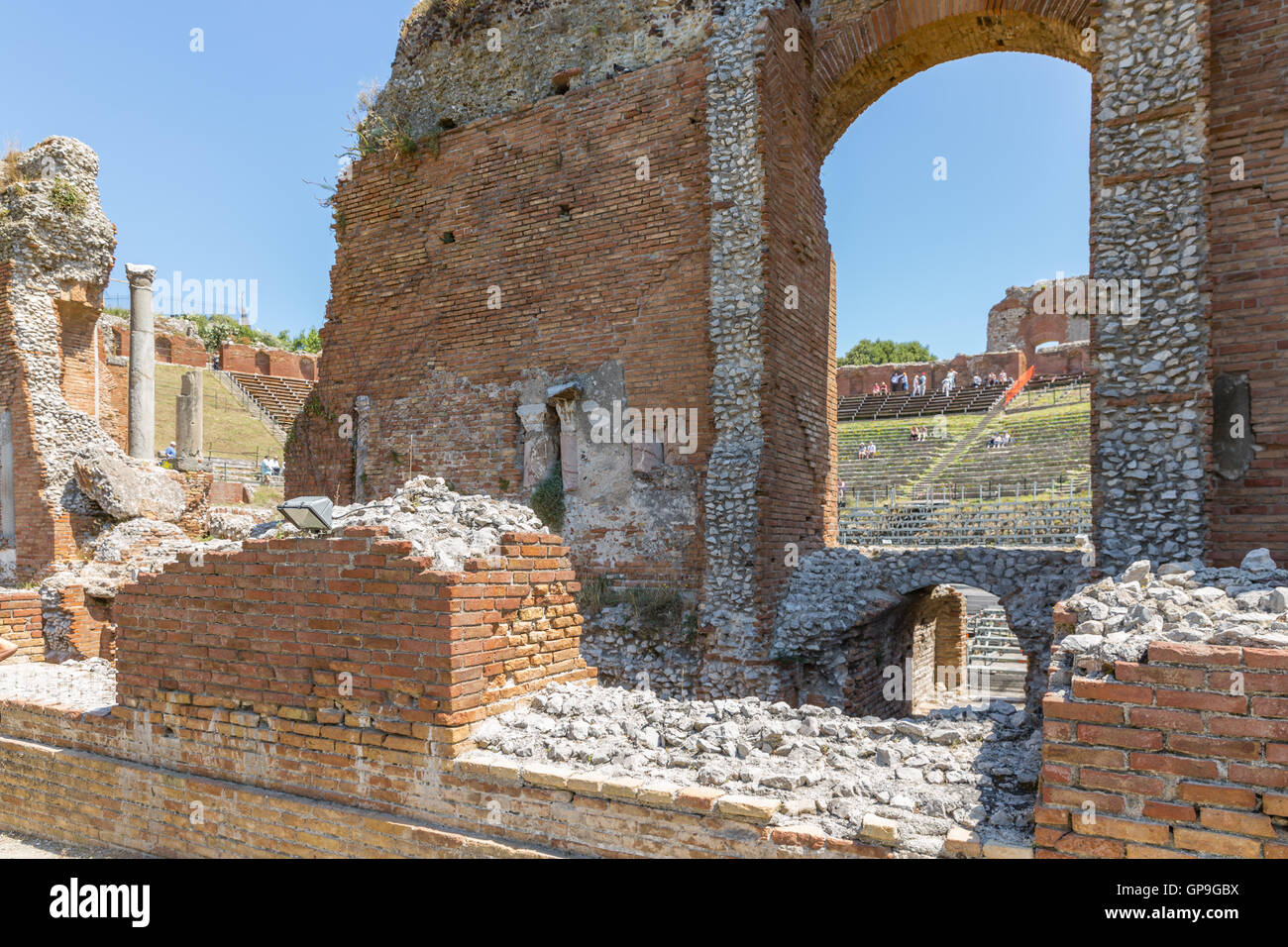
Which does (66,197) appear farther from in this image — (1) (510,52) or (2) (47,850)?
(2) (47,850)

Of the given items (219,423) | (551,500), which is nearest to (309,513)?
(551,500)

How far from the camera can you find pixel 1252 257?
666cm

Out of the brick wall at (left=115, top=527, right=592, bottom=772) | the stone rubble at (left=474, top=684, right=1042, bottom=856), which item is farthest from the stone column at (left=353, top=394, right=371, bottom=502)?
the stone rubble at (left=474, top=684, right=1042, bottom=856)

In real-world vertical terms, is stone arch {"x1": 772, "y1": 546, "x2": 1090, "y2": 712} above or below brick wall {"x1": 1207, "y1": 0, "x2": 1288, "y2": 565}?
below

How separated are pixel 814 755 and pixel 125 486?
1272 centimetres

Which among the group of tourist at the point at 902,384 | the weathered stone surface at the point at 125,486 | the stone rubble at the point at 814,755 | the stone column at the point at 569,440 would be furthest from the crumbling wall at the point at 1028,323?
the stone rubble at the point at 814,755

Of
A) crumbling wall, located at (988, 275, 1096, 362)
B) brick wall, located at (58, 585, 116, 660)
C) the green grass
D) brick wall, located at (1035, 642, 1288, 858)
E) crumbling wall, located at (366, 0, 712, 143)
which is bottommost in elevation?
brick wall, located at (58, 585, 116, 660)

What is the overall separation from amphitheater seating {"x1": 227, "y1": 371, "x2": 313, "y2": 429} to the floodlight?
32.2 m

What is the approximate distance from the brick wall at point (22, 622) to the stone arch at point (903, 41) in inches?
400

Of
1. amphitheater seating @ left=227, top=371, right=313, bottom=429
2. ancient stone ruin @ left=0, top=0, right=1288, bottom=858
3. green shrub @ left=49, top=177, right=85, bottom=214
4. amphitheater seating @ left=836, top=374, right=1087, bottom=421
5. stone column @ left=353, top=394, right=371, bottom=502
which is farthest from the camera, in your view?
amphitheater seating @ left=227, top=371, right=313, bottom=429

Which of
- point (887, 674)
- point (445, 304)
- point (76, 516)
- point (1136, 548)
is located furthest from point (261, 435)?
point (1136, 548)

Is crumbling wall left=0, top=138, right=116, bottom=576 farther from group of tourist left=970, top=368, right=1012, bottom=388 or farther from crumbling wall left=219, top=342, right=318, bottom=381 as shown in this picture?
group of tourist left=970, top=368, right=1012, bottom=388

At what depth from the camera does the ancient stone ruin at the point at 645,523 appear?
329 centimetres

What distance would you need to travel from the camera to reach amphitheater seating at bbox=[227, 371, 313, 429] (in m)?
34.4
